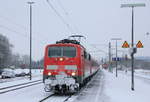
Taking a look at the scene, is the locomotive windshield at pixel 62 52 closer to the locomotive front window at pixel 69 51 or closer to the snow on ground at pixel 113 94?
the locomotive front window at pixel 69 51

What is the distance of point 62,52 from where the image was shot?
18.4 metres

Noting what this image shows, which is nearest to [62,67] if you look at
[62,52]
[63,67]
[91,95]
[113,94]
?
[63,67]

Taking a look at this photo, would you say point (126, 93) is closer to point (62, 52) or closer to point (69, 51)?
point (69, 51)

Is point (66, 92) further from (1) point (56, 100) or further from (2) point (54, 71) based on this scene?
(1) point (56, 100)

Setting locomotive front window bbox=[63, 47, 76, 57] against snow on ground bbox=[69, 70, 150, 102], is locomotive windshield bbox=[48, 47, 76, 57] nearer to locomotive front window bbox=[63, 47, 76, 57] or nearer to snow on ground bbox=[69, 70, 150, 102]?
locomotive front window bbox=[63, 47, 76, 57]

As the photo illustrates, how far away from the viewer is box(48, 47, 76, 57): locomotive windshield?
1836cm

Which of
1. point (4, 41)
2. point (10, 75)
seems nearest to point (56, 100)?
point (10, 75)

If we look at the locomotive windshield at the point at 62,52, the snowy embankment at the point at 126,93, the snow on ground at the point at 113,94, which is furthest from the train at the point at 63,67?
the snowy embankment at the point at 126,93

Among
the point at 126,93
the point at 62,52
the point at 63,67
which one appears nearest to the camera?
the point at 63,67

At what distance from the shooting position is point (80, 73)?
18172mm

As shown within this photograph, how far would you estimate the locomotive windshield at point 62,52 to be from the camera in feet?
60.2

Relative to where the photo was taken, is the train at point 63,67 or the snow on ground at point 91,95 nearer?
the snow on ground at point 91,95

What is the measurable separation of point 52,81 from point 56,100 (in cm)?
236

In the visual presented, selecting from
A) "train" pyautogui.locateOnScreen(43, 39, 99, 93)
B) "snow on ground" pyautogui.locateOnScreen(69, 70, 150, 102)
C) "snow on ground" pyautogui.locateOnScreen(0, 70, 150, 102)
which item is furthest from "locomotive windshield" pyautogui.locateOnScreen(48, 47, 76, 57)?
"snow on ground" pyautogui.locateOnScreen(69, 70, 150, 102)
